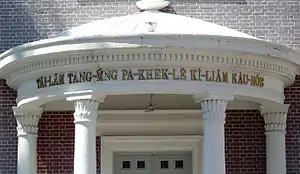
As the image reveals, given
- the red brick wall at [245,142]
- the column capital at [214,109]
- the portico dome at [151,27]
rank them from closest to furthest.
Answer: the column capital at [214,109], the portico dome at [151,27], the red brick wall at [245,142]

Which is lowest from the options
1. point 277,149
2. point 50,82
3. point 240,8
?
point 277,149

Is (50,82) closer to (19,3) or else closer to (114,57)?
(114,57)

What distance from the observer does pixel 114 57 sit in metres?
14.4

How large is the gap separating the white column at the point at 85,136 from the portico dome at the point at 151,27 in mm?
1217

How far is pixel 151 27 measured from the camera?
1502 cm

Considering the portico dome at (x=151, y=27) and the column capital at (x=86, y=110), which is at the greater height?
the portico dome at (x=151, y=27)

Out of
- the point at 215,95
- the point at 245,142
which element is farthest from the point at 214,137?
the point at 245,142

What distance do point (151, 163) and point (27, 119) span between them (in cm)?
271

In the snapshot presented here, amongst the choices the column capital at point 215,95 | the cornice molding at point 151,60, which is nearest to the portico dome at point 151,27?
the cornice molding at point 151,60

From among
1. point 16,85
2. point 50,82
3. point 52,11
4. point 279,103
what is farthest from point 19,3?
point 279,103

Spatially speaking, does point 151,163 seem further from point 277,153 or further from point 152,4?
point 152,4

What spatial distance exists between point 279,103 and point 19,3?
5695 mm

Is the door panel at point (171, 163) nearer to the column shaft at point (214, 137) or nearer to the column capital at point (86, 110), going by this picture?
the column shaft at point (214, 137)

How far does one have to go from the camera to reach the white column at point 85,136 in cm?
1438
